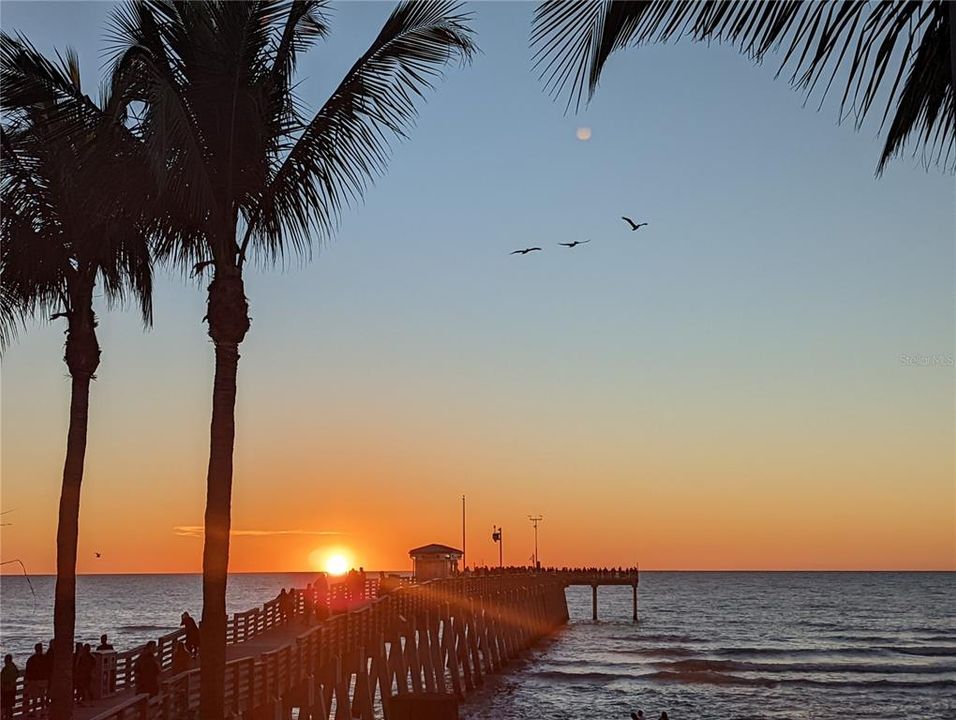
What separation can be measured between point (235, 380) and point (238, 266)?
1.25 m

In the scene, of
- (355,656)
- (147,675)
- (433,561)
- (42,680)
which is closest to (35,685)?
(42,680)

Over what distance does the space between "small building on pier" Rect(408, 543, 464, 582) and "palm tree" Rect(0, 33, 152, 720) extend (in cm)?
4625

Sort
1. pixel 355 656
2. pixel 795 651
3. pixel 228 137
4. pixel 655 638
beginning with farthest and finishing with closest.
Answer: pixel 655 638 → pixel 795 651 → pixel 355 656 → pixel 228 137

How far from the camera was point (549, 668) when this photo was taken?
62812 mm

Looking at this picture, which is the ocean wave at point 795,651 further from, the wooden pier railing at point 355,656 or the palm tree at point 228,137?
the palm tree at point 228,137

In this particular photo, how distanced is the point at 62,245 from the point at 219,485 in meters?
5.92

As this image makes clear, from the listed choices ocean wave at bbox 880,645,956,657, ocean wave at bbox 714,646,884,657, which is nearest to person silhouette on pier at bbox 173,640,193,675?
ocean wave at bbox 714,646,884,657

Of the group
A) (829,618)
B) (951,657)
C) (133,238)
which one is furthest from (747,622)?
(133,238)

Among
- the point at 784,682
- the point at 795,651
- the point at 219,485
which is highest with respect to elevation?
the point at 219,485

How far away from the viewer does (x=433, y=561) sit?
208ft

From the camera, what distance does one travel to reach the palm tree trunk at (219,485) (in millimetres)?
12023

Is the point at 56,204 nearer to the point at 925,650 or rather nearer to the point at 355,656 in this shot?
the point at 355,656

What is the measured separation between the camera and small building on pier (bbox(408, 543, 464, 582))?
62719mm

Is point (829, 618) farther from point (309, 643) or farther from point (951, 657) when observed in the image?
point (309, 643)
